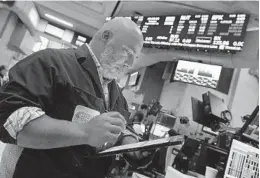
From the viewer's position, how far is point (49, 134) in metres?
0.70

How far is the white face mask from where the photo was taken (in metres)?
0.99

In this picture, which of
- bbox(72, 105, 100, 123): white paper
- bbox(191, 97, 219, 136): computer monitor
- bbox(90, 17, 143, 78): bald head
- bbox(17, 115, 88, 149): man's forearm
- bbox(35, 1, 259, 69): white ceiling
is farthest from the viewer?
bbox(35, 1, 259, 69): white ceiling

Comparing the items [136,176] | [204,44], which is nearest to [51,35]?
[204,44]

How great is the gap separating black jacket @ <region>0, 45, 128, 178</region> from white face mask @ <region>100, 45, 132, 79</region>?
6 centimetres

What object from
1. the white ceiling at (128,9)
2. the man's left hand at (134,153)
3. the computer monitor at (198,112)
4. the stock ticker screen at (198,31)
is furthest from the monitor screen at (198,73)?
the man's left hand at (134,153)

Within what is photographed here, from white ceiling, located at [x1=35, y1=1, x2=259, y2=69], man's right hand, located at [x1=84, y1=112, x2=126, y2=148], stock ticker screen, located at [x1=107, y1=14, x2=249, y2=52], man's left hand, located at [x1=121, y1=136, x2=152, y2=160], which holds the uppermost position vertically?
white ceiling, located at [x1=35, y1=1, x2=259, y2=69]

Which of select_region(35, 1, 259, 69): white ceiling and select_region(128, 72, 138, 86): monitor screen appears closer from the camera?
select_region(35, 1, 259, 69): white ceiling

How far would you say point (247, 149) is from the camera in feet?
4.90

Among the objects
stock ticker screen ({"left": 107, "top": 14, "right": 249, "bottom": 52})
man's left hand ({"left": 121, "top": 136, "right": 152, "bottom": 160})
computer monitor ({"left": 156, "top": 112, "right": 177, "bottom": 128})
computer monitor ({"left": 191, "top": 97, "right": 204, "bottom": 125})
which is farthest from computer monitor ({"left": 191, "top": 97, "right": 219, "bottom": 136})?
computer monitor ({"left": 156, "top": 112, "right": 177, "bottom": 128})

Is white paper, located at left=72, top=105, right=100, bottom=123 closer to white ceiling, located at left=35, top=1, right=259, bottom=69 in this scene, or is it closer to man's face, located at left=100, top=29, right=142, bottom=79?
man's face, located at left=100, top=29, right=142, bottom=79

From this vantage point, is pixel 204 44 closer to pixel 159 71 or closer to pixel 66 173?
pixel 159 71

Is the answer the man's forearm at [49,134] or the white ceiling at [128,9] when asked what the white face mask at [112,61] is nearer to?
the man's forearm at [49,134]

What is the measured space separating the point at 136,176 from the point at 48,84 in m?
1.18

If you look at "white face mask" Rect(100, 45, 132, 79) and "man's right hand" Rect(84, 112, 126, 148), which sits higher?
"white face mask" Rect(100, 45, 132, 79)
